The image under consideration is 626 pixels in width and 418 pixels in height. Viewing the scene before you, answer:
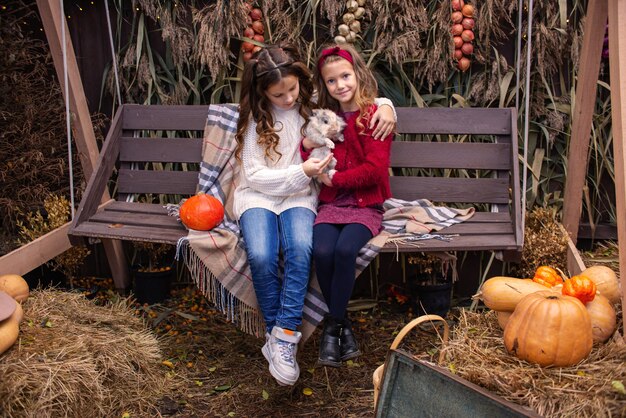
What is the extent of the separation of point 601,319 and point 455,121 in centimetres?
151

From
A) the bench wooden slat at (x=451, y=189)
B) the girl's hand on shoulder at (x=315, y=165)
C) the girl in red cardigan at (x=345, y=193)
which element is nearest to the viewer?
the girl in red cardigan at (x=345, y=193)

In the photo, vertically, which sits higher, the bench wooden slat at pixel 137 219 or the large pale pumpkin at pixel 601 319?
the bench wooden slat at pixel 137 219

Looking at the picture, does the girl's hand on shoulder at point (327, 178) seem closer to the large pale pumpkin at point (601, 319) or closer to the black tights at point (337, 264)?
the black tights at point (337, 264)

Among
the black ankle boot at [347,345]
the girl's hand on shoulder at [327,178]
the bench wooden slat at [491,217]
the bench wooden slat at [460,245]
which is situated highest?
the girl's hand on shoulder at [327,178]

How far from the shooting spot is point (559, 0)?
350 cm

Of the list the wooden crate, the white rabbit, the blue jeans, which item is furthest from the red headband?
the wooden crate

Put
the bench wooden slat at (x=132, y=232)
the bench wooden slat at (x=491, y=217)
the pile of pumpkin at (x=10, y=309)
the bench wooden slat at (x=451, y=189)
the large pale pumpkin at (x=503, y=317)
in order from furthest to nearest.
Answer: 1. the bench wooden slat at (x=451, y=189)
2. the bench wooden slat at (x=491, y=217)
3. the bench wooden slat at (x=132, y=232)
4. the pile of pumpkin at (x=10, y=309)
5. the large pale pumpkin at (x=503, y=317)

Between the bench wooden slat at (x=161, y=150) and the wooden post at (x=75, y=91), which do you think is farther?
the bench wooden slat at (x=161, y=150)

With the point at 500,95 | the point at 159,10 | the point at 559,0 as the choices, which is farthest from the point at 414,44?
the point at 159,10

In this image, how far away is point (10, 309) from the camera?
251 cm

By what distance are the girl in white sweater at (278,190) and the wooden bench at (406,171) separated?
393mm

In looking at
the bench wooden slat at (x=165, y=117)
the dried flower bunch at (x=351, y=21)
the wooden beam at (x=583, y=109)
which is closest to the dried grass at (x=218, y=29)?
the bench wooden slat at (x=165, y=117)

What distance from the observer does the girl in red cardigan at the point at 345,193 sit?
273cm

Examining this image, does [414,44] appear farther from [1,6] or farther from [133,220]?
[1,6]
